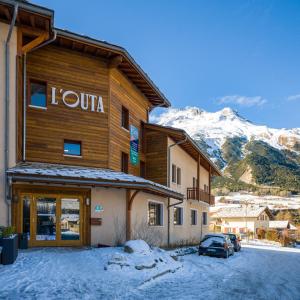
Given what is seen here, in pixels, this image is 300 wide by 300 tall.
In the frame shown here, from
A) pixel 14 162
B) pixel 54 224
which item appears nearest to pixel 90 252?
pixel 54 224

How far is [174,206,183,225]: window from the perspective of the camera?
28.1 metres

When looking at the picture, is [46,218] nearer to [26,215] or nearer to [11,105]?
[26,215]

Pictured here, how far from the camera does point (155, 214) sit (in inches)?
973

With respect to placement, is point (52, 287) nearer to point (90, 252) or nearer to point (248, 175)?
point (90, 252)

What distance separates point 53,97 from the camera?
63.7ft

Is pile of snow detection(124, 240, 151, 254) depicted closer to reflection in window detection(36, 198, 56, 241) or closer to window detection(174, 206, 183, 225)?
reflection in window detection(36, 198, 56, 241)

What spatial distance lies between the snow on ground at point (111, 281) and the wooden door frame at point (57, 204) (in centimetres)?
157

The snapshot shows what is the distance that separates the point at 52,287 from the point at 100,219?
8434 millimetres

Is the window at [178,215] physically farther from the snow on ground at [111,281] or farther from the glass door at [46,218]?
the glass door at [46,218]

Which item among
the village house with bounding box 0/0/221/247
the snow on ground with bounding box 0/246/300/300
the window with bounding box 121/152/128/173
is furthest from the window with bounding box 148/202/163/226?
the snow on ground with bounding box 0/246/300/300

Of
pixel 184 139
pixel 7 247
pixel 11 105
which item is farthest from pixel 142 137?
pixel 7 247

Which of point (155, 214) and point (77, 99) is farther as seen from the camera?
point (155, 214)

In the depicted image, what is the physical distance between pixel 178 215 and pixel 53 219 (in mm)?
12206

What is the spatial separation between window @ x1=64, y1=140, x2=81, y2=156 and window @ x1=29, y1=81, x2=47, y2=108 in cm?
200
